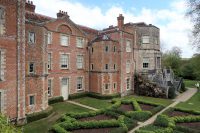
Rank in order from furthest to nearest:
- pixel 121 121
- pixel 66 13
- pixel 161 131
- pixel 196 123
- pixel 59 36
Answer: pixel 66 13 → pixel 59 36 → pixel 196 123 → pixel 121 121 → pixel 161 131

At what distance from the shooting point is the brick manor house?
53.0ft

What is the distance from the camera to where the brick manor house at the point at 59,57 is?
16141mm

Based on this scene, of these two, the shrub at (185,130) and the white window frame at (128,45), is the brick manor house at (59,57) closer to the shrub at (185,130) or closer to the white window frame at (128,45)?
the white window frame at (128,45)

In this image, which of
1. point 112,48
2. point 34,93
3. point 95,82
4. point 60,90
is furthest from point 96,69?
point 34,93

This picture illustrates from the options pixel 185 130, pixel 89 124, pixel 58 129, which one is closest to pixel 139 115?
pixel 185 130

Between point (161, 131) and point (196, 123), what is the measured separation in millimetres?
5750

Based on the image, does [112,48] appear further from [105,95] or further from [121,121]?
[121,121]

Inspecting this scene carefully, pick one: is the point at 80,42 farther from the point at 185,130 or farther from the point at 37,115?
the point at 185,130

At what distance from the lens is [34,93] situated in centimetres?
1880

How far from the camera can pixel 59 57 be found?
1086 inches

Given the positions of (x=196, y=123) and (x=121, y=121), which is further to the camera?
(x=196, y=123)

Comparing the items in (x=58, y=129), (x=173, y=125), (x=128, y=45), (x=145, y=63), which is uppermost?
(x=128, y=45)

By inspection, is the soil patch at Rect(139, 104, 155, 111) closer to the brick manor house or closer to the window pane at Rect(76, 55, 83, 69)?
the brick manor house

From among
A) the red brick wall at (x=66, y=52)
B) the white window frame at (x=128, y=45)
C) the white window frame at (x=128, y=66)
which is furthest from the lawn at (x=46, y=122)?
the white window frame at (x=128, y=45)
